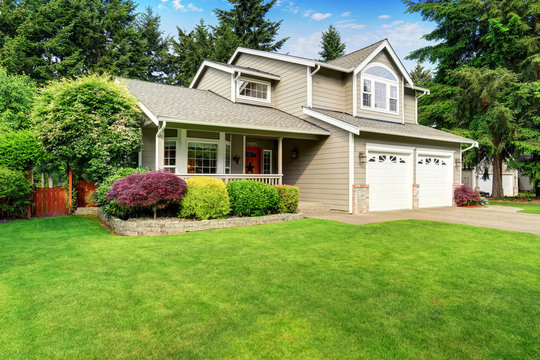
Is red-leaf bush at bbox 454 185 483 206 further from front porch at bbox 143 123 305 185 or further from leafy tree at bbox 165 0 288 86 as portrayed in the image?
leafy tree at bbox 165 0 288 86

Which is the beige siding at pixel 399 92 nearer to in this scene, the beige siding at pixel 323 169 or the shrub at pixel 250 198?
the beige siding at pixel 323 169

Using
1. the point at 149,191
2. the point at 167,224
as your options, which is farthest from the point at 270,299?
the point at 149,191

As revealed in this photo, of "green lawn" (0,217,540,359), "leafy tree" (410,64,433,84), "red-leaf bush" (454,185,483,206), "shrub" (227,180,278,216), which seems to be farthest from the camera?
"leafy tree" (410,64,433,84)

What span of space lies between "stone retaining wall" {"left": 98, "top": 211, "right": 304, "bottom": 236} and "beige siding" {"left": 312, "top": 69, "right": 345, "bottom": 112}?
666cm

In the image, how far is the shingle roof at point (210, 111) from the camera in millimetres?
9494

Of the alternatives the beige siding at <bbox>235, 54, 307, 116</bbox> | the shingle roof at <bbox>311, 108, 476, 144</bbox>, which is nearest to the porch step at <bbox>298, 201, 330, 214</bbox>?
the shingle roof at <bbox>311, 108, 476, 144</bbox>

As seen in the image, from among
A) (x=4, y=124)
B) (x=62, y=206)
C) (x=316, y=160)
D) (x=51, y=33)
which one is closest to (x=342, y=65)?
(x=316, y=160)

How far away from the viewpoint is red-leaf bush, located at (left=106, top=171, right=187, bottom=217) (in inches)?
292

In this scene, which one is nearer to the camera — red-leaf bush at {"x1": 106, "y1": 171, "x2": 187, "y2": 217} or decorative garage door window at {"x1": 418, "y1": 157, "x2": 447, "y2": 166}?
red-leaf bush at {"x1": 106, "y1": 171, "x2": 187, "y2": 217}

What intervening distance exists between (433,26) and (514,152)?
10.7 m

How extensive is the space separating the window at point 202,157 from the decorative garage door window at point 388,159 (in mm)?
6245

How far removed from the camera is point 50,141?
370 inches

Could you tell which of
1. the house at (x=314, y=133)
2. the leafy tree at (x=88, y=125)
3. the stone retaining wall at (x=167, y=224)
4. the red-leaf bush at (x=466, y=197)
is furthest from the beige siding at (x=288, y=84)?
the red-leaf bush at (x=466, y=197)

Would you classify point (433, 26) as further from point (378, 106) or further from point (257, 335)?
point (257, 335)
